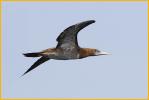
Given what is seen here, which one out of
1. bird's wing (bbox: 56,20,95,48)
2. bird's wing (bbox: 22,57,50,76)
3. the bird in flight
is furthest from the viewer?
bird's wing (bbox: 22,57,50,76)

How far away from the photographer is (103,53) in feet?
138

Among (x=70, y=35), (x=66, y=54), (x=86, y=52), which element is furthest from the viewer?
(x=86, y=52)

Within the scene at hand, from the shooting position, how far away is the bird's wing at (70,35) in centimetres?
3969

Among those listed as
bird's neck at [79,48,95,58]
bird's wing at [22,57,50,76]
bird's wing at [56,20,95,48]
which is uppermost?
bird's wing at [56,20,95,48]

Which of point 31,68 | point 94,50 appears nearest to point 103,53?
point 94,50

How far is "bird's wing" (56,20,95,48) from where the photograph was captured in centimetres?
3969

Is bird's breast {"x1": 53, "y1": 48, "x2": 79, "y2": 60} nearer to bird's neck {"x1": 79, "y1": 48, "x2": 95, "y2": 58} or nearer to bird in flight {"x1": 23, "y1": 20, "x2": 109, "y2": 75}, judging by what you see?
bird in flight {"x1": 23, "y1": 20, "x2": 109, "y2": 75}

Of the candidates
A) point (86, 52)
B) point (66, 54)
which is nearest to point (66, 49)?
point (66, 54)

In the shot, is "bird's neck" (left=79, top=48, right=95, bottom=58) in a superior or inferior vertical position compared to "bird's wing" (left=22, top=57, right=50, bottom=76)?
superior

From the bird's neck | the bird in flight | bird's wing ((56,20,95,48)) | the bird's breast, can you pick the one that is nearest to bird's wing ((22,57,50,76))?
the bird in flight

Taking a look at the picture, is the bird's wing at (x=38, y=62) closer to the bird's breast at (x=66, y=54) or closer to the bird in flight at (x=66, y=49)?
the bird in flight at (x=66, y=49)

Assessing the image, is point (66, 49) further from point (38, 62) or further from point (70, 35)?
point (38, 62)

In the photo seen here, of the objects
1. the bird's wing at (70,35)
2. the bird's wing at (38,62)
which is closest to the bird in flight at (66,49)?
the bird's wing at (70,35)

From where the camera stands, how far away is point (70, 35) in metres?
40.2
